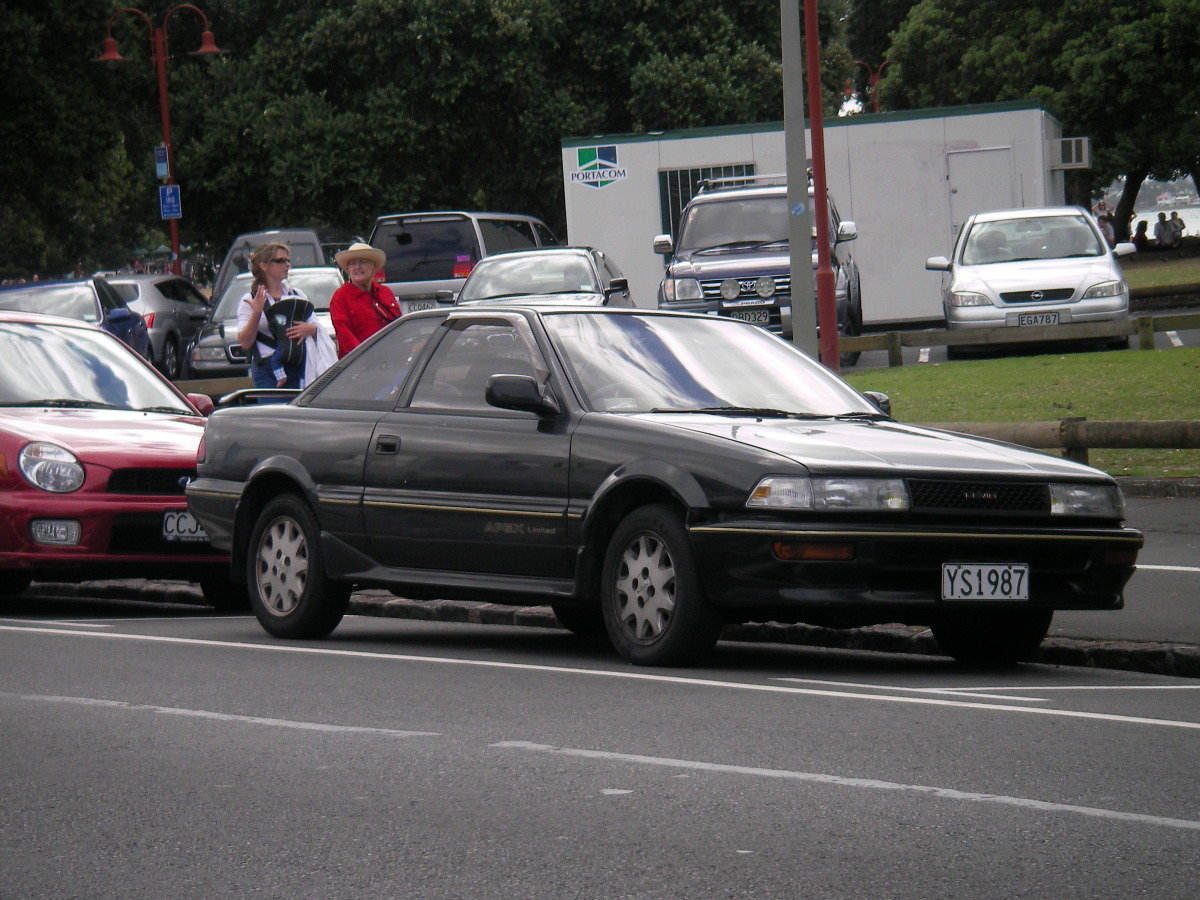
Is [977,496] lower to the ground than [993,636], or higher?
higher

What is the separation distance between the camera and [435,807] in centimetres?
540

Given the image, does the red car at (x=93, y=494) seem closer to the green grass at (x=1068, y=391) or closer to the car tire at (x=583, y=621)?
the car tire at (x=583, y=621)

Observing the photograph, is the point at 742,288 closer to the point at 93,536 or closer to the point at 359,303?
the point at 359,303

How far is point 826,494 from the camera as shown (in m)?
7.54

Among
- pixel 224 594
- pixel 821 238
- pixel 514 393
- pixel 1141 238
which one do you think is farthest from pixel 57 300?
pixel 1141 238

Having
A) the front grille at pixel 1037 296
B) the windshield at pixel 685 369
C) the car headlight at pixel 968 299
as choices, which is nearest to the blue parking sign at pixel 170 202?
the car headlight at pixel 968 299

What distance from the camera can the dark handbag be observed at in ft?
41.7

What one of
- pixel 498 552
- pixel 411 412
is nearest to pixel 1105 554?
pixel 498 552

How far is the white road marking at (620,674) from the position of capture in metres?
6.88

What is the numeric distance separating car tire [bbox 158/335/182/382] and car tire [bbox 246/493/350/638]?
1985 centimetres

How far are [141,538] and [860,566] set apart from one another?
4.71 meters

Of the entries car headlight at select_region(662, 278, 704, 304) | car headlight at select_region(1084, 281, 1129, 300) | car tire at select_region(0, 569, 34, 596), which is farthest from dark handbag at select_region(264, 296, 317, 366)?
car headlight at select_region(1084, 281, 1129, 300)

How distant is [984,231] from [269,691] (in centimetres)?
1766

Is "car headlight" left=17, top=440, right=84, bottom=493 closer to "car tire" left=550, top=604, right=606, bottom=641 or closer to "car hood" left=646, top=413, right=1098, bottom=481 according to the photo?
"car tire" left=550, top=604, right=606, bottom=641
